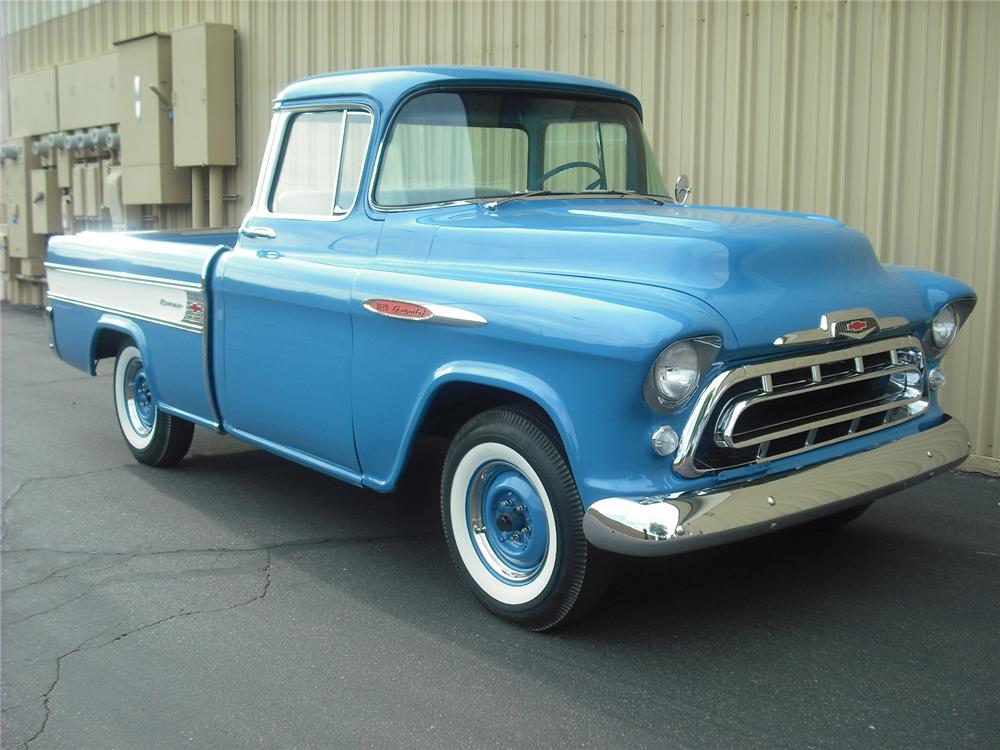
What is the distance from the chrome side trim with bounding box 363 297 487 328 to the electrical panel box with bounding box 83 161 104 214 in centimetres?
1063

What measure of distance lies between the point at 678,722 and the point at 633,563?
4.12 ft

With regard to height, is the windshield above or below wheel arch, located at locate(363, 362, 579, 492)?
above

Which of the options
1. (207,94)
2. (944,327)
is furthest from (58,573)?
(207,94)

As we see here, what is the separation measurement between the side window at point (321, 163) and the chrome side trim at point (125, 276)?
1.89ft

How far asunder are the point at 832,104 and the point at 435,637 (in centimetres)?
408

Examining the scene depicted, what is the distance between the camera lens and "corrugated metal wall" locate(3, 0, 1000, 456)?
551cm

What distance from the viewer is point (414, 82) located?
162 inches

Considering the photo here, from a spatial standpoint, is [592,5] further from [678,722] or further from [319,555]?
[678,722]

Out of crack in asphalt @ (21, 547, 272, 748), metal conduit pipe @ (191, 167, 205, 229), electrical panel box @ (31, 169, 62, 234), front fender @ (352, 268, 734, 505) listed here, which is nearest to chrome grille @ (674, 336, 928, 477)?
front fender @ (352, 268, 734, 505)

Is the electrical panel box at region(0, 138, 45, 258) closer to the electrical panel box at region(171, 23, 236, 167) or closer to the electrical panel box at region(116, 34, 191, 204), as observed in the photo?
the electrical panel box at region(116, 34, 191, 204)

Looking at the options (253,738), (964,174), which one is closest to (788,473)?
(253,738)

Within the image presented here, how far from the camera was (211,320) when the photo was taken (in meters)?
4.72

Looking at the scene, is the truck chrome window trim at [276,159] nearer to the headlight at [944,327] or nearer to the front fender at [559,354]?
the front fender at [559,354]

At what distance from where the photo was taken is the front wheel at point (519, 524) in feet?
10.6
